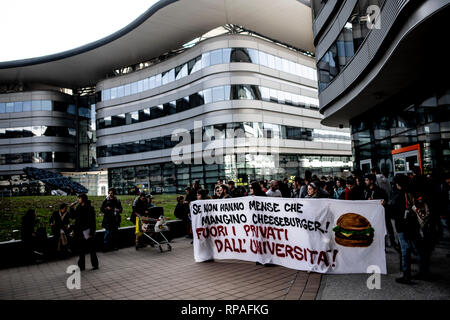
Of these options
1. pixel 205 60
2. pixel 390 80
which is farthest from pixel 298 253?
pixel 205 60

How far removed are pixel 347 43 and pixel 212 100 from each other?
860 inches

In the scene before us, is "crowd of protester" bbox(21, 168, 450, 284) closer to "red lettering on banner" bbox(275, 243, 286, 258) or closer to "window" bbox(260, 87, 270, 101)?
"red lettering on banner" bbox(275, 243, 286, 258)

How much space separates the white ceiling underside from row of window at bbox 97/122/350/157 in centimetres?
1296

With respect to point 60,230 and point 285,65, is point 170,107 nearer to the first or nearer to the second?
point 285,65

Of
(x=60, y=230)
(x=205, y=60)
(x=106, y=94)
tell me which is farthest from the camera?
(x=106, y=94)

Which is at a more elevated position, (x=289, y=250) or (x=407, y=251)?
(x=407, y=251)

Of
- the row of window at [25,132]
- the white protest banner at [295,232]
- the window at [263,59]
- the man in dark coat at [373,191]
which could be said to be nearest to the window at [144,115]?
the window at [263,59]

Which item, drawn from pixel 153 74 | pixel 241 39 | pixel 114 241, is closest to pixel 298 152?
pixel 241 39

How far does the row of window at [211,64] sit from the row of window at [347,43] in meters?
17.9

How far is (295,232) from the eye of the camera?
266 inches

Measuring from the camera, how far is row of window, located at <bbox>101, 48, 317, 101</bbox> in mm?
35375

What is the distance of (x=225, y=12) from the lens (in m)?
36.3

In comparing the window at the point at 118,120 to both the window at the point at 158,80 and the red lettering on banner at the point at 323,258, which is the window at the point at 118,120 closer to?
the window at the point at 158,80
